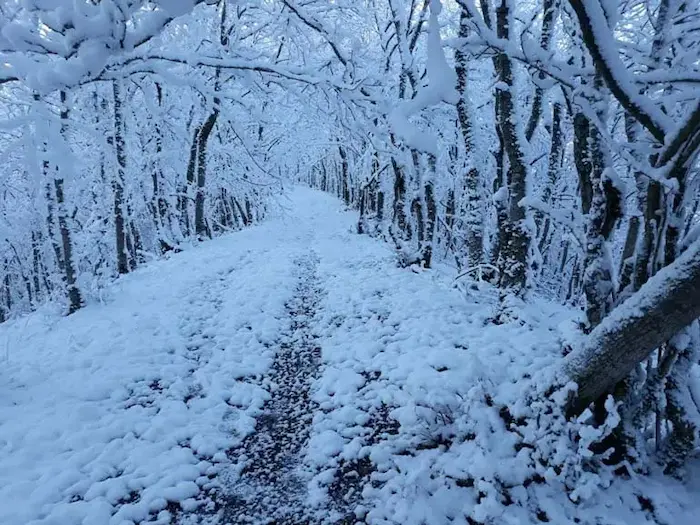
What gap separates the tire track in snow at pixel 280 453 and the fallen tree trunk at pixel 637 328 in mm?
2560

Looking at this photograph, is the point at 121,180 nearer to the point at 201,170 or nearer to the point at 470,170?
the point at 470,170

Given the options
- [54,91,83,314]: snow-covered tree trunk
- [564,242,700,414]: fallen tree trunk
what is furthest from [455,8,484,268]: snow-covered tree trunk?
[54,91,83,314]: snow-covered tree trunk

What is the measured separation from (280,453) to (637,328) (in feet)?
11.3

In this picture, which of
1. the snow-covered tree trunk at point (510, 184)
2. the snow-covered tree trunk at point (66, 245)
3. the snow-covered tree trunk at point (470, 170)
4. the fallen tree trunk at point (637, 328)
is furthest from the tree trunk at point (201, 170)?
the fallen tree trunk at point (637, 328)

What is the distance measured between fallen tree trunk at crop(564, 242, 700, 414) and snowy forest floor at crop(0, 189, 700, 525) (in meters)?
0.71

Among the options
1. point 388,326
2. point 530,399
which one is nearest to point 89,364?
point 388,326

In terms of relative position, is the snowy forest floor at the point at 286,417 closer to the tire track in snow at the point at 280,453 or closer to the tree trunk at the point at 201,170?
the tire track in snow at the point at 280,453

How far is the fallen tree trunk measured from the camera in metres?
2.68

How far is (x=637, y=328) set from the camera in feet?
9.68

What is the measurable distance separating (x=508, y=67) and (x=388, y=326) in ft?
14.5

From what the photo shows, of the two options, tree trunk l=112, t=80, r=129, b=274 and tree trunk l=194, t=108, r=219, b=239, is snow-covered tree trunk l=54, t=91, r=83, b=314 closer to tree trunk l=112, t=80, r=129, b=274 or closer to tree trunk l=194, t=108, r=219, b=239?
tree trunk l=112, t=80, r=129, b=274

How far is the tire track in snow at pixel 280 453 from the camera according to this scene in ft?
11.9

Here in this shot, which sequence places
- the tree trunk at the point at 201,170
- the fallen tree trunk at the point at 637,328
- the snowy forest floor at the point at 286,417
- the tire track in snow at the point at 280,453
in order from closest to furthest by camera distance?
1. the fallen tree trunk at the point at 637,328
2. the snowy forest floor at the point at 286,417
3. the tire track in snow at the point at 280,453
4. the tree trunk at the point at 201,170

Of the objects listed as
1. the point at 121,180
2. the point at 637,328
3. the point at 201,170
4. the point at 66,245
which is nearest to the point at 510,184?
the point at 637,328
